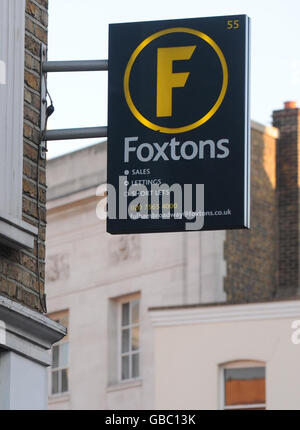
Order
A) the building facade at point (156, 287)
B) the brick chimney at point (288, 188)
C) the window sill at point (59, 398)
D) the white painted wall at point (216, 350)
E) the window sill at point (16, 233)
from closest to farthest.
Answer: the window sill at point (16, 233)
the white painted wall at point (216, 350)
the building facade at point (156, 287)
the window sill at point (59, 398)
the brick chimney at point (288, 188)

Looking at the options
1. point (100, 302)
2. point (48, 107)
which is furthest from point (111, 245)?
point (48, 107)

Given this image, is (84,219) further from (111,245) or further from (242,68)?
(242,68)

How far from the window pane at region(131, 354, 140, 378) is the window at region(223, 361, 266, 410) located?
12.2ft

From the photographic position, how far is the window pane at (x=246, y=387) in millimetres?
29062

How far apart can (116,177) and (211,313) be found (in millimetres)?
19629

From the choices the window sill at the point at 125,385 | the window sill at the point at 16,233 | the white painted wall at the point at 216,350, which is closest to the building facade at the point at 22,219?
the window sill at the point at 16,233

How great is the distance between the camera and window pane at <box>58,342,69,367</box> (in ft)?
113

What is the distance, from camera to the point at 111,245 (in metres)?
34.2

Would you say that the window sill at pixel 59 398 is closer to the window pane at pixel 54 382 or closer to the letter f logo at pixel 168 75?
the window pane at pixel 54 382

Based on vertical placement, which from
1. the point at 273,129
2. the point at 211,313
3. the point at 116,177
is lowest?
the point at 116,177

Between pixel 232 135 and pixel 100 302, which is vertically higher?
pixel 100 302

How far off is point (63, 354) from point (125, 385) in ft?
7.40

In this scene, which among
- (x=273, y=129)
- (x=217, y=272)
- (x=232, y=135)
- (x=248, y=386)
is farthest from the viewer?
(x=273, y=129)

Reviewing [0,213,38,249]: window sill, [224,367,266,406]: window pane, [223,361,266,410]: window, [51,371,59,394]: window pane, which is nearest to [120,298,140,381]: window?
[51,371,59,394]: window pane
